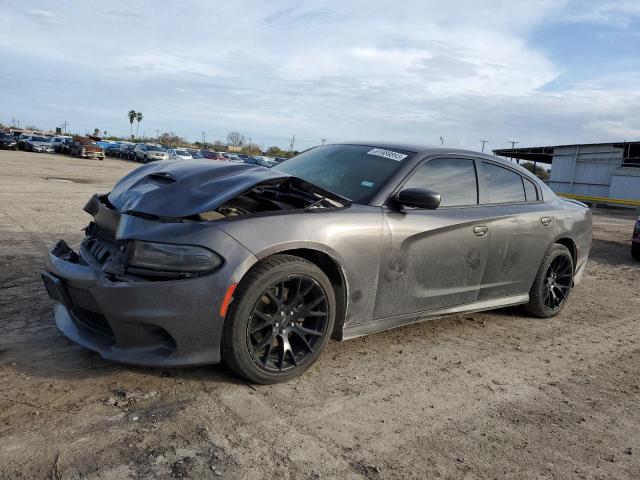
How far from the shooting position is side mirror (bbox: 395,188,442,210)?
3.65 m

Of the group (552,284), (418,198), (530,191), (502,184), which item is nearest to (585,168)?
(552,284)

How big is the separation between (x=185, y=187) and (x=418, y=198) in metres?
1.57

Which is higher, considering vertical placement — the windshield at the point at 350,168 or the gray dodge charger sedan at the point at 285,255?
the windshield at the point at 350,168

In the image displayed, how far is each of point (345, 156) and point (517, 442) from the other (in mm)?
2532

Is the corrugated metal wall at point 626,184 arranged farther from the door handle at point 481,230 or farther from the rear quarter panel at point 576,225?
the door handle at point 481,230

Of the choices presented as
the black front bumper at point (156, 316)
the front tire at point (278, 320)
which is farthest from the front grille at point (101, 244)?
the front tire at point (278, 320)

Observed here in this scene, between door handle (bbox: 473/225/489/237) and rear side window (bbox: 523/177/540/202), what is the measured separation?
3.25ft

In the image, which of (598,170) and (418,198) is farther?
(598,170)

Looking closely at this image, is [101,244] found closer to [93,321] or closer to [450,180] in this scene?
[93,321]

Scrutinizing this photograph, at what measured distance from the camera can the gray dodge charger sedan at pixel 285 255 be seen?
2.93 meters

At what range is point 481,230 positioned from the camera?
14.2ft

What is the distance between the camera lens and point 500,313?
546 centimetres

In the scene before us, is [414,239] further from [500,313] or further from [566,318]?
[566,318]

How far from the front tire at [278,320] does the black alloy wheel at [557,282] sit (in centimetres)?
289
